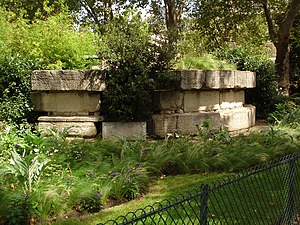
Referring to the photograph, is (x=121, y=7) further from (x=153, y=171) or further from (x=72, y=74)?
(x=153, y=171)

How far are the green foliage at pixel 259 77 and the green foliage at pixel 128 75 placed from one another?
14.9 ft

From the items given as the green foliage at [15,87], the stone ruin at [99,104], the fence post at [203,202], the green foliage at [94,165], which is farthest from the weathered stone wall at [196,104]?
the fence post at [203,202]

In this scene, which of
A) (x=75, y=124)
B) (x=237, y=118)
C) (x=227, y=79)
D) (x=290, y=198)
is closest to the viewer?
(x=290, y=198)

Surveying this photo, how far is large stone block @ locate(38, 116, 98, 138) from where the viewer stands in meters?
8.38

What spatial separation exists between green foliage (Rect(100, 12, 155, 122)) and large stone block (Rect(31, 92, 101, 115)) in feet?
1.07

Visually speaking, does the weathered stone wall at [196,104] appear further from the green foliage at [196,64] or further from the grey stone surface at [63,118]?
the grey stone surface at [63,118]

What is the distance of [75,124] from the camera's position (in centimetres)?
844

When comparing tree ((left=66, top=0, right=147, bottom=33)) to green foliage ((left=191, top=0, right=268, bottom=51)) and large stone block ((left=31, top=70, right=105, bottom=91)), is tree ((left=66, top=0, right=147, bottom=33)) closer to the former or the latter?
green foliage ((left=191, top=0, right=268, bottom=51))

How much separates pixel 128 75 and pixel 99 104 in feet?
3.05

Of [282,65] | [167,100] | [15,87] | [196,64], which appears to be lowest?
[167,100]

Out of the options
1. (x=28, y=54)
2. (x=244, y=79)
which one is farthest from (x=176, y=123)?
(x=28, y=54)

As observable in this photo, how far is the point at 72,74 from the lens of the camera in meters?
8.24

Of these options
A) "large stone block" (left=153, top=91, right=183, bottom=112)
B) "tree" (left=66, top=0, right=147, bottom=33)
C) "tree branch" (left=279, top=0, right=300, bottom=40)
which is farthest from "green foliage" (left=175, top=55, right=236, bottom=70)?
"tree" (left=66, top=0, right=147, bottom=33)

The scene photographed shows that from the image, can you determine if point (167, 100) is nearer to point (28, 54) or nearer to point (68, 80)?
point (68, 80)
